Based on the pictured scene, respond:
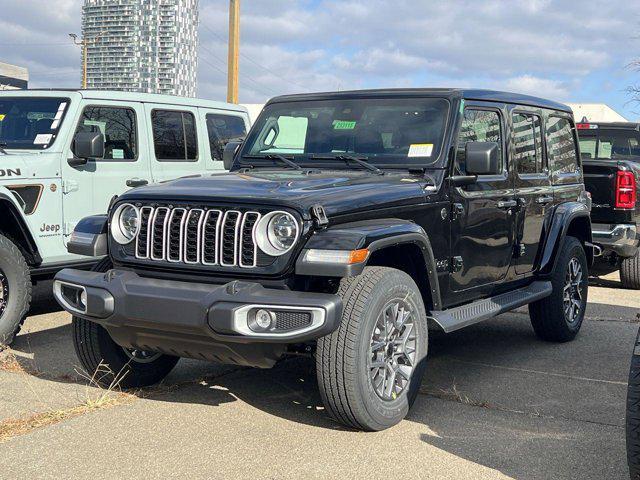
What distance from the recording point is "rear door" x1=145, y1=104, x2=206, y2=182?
26.1 feet

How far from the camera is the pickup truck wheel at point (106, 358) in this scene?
4.90 m

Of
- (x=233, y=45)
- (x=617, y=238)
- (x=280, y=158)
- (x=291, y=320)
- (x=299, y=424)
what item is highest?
(x=233, y=45)

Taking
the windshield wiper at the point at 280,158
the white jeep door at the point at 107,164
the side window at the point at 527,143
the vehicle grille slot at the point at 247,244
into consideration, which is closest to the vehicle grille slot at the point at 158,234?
the vehicle grille slot at the point at 247,244

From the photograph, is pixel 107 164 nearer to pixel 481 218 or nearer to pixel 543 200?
pixel 481 218

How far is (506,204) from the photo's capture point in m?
5.88

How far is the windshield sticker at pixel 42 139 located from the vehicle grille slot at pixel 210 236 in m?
3.39

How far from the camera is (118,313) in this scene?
4238mm

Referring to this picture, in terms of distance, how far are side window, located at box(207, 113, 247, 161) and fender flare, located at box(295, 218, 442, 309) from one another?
431cm

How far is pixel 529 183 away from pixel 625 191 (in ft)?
11.5

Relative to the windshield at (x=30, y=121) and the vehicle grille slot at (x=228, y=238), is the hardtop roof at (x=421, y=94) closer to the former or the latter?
the vehicle grille slot at (x=228, y=238)

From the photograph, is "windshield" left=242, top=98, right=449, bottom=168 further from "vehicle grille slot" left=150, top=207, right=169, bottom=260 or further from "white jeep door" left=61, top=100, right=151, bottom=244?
"white jeep door" left=61, top=100, right=151, bottom=244

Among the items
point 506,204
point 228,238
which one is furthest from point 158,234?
point 506,204

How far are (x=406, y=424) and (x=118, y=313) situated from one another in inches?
65.2

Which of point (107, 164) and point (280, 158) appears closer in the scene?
point (280, 158)
